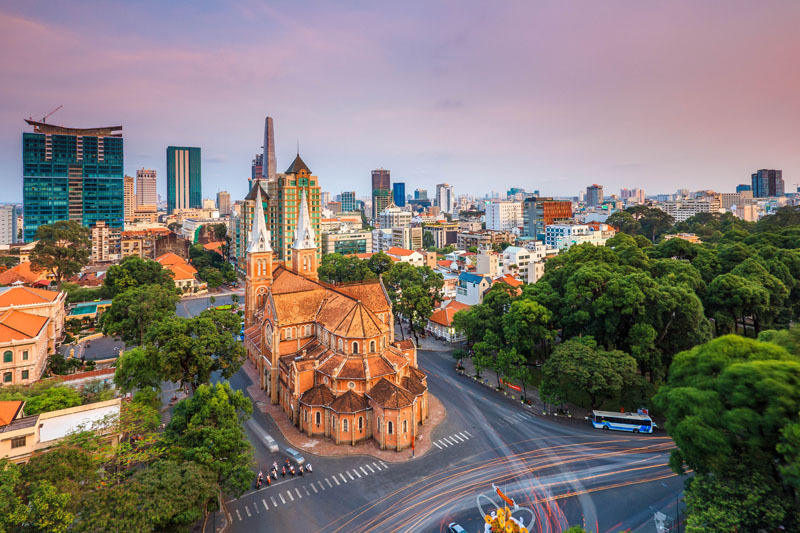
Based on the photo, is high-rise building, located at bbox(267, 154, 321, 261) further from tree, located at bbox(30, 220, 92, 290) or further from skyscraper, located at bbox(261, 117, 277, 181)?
skyscraper, located at bbox(261, 117, 277, 181)

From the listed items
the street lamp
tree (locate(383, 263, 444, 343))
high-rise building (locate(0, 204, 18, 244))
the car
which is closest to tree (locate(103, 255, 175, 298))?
tree (locate(383, 263, 444, 343))

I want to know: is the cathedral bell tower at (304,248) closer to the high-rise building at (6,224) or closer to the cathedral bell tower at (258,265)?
the cathedral bell tower at (258,265)

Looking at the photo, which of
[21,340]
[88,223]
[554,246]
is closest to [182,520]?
[21,340]

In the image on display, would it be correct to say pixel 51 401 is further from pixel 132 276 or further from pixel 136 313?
pixel 132 276

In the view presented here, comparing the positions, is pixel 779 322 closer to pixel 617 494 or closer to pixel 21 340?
pixel 617 494

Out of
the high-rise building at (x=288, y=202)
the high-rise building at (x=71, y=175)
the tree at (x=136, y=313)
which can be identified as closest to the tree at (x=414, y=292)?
the high-rise building at (x=288, y=202)

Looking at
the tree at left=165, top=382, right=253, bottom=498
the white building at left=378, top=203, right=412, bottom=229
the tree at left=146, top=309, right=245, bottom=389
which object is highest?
the white building at left=378, top=203, right=412, bottom=229

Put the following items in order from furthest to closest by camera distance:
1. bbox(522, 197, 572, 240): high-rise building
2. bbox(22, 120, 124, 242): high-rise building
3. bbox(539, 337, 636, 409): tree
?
1. bbox(522, 197, 572, 240): high-rise building
2. bbox(22, 120, 124, 242): high-rise building
3. bbox(539, 337, 636, 409): tree
